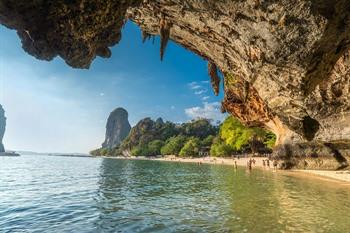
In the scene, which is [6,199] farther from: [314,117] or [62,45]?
[314,117]

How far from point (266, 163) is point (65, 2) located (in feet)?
180

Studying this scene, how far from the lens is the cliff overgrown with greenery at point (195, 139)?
241ft

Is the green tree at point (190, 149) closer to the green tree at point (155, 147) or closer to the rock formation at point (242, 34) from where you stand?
the green tree at point (155, 147)

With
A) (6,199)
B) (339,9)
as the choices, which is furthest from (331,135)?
(6,199)

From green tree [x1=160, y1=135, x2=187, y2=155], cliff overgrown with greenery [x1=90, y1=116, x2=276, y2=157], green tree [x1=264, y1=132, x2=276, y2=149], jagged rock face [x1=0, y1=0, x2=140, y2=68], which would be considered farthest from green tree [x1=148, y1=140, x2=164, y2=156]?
jagged rock face [x1=0, y1=0, x2=140, y2=68]

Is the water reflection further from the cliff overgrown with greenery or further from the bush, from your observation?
the bush

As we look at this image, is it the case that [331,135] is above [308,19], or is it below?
below

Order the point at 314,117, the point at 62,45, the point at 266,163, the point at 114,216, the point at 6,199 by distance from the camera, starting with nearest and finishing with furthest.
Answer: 1. the point at 62,45
2. the point at 114,216
3. the point at 314,117
4. the point at 6,199
5. the point at 266,163

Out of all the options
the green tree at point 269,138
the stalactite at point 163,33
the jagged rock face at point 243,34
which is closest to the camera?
the jagged rock face at point 243,34

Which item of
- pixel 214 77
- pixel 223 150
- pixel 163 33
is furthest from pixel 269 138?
pixel 163 33

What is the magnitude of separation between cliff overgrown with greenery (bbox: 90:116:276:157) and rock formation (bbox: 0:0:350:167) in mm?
50414

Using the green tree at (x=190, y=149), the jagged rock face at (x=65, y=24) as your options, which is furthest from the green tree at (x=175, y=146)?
the jagged rock face at (x=65, y=24)

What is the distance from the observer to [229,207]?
17.8 m

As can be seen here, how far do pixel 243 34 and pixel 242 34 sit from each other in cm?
8
